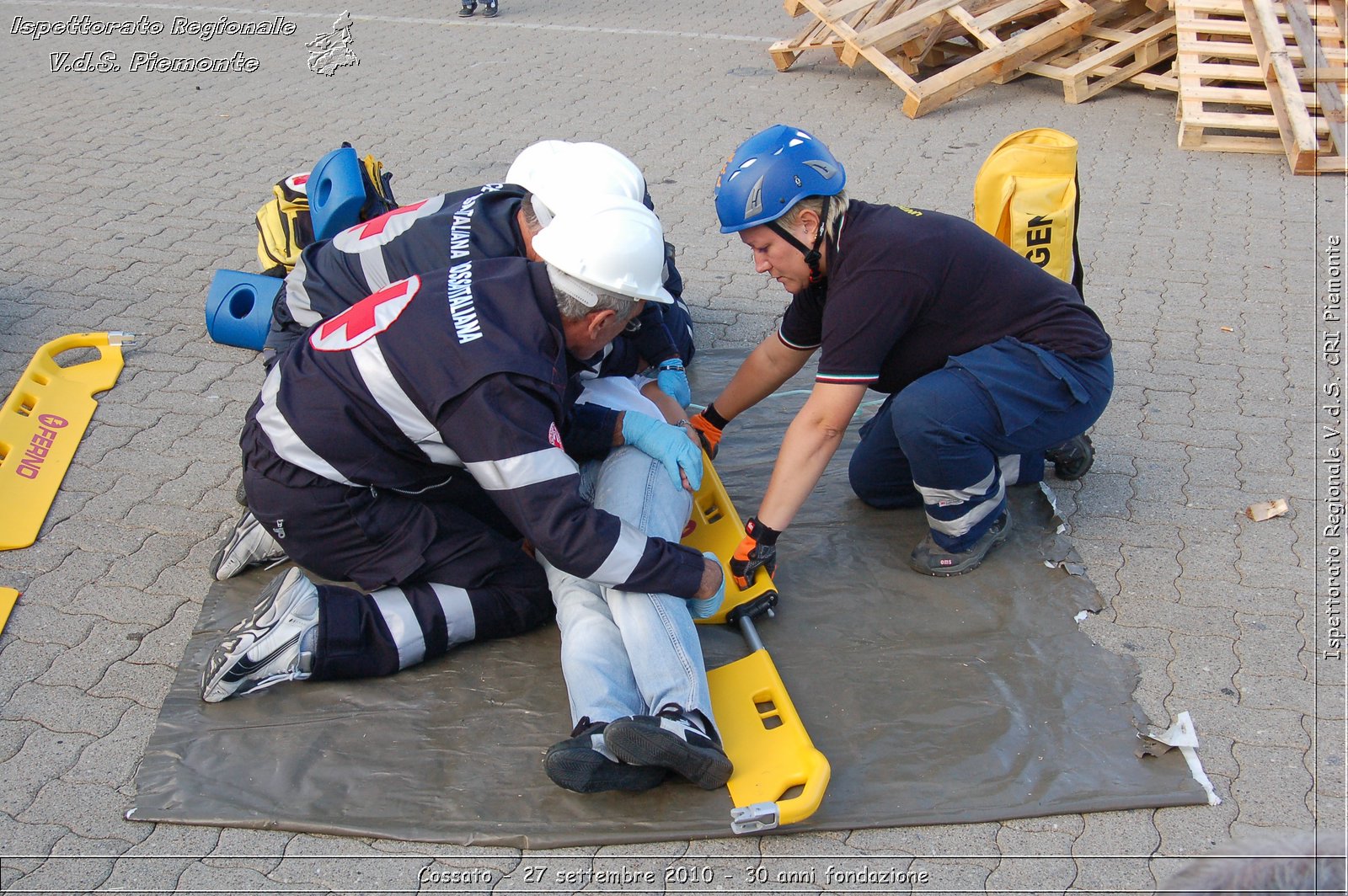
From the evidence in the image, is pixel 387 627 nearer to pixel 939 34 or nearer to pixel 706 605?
pixel 706 605

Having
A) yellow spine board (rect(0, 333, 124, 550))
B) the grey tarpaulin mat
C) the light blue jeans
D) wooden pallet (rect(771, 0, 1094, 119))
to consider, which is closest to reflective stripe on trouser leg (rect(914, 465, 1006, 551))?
the grey tarpaulin mat

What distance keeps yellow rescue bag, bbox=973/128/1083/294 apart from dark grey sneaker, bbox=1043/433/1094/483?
1.87 feet

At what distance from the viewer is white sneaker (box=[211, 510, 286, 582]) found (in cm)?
332

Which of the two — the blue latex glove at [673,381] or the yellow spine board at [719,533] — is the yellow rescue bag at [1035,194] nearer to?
the blue latex glove at [673,381]

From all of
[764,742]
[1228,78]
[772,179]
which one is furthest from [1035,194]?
[1228,78]

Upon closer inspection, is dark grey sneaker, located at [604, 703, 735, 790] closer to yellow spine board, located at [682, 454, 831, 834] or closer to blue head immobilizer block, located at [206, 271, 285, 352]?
yellow spine board, located at [682, 454, 831, 834]

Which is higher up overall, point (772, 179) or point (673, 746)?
point (772, 179)

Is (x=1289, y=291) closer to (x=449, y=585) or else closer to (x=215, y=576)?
(x=449, y=585)

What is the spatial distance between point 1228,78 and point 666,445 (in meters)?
6.12

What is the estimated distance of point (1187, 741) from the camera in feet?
8.98

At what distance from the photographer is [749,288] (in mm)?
5453

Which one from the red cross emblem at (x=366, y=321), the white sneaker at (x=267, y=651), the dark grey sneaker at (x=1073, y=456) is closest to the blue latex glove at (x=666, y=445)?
the red cross emblem at (x=366, y=321)

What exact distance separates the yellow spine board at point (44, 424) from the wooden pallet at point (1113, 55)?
6.84 metres

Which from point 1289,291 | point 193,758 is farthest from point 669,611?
point 1289,291
